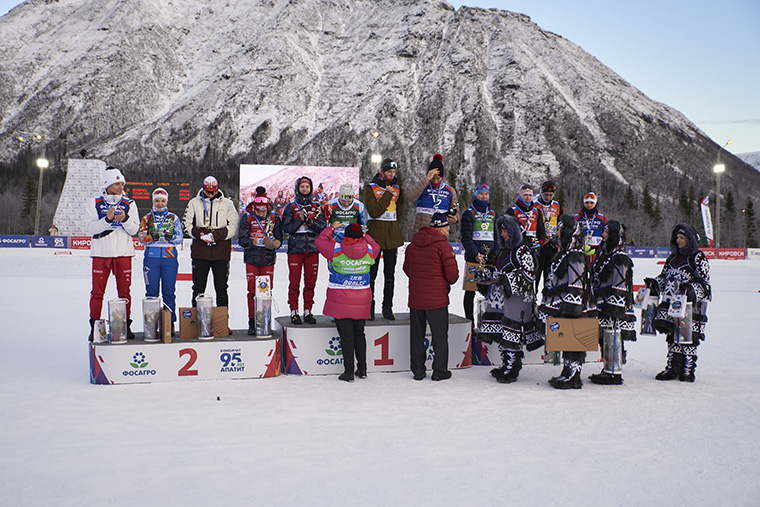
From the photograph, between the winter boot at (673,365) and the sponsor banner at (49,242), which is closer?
the winter boot at (673,365)

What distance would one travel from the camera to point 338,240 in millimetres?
6445

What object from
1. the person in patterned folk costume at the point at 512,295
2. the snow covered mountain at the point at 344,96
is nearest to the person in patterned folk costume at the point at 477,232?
the person in patterned folk costume at the point at 512,295

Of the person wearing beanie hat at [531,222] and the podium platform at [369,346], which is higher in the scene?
the person wearing beanie hat at [531,222]

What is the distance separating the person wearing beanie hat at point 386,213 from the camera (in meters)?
6.81

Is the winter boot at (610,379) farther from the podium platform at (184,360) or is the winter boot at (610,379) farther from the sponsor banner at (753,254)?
the sponsor banner at (753,254)

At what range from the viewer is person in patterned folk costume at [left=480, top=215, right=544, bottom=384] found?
19.6 ft

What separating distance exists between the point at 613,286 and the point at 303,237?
344cm

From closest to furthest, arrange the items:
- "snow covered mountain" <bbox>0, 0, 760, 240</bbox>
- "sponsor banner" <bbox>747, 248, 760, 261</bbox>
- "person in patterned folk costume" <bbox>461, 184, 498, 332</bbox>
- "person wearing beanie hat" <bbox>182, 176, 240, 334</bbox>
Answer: "person wearing beanie hat" <bbox>182, 176, 240, 334</bbox> → "person in patterned folk costume" <bbox>461, 184, 498, 332</bbox> → "sponsor banner" <bbox>747, 248, 760, 261</bbox> → "snow covered mountain" <bbox>0, 0, 760, 240</bbox>

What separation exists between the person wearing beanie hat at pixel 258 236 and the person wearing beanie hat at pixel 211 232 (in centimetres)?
18

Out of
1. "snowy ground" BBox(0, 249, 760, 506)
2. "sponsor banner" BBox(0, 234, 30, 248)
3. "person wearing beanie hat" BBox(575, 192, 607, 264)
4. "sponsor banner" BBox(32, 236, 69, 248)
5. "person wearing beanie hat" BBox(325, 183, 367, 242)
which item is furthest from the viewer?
"sponsor banner" BBox(0, 234, 30, 248)

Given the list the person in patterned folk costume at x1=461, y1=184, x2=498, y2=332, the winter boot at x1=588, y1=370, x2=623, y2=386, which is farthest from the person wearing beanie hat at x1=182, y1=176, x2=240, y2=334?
the winter boot at x1=588, y1=370, x2=623, y2=386

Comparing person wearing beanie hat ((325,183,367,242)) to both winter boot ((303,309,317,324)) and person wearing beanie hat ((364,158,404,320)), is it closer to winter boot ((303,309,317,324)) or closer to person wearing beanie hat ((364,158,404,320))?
person wearing beanie hat ((364,158,404,320))

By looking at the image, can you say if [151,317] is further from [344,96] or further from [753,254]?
[344,96]

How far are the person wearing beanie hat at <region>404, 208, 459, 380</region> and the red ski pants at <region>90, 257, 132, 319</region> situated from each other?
10.2 ft
